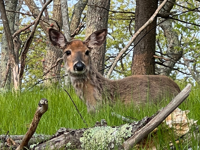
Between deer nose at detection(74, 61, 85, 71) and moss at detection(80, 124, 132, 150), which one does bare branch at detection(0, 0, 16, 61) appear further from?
moss at detection(80, 124, 132, 150)

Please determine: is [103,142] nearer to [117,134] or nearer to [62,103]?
[117,134]

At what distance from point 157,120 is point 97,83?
9.82 feet

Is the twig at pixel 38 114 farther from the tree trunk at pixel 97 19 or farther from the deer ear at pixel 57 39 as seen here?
the tree trunk at pixel 97 19

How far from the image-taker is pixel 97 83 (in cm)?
488

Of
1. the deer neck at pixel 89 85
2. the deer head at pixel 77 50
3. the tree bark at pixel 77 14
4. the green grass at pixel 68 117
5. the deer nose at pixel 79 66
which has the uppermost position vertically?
the tree bark at pixel 77 14

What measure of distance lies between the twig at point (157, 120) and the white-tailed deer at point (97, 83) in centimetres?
249

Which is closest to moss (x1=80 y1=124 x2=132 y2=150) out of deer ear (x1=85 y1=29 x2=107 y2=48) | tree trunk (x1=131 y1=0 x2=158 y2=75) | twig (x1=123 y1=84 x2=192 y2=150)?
twig (x1=123 y1=84 x2=192 y2=150)

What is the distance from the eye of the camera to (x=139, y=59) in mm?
6867

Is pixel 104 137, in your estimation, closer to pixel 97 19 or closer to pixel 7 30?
pixel 7 30

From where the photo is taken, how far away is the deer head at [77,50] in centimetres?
484

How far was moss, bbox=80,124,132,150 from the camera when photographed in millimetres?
2119

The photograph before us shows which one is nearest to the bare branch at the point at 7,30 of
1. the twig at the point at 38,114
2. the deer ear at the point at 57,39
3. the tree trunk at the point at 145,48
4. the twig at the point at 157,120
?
the deer ear at the point at 57,39

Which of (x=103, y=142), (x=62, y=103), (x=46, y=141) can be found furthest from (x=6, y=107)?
(x=103, y=142)

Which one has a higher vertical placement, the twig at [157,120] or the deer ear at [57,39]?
the deer ear at [57,39]
